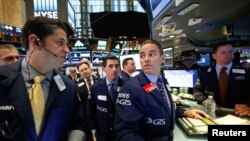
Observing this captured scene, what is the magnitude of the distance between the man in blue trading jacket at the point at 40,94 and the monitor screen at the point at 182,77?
2320 mm

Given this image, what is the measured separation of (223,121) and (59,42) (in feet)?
4.28

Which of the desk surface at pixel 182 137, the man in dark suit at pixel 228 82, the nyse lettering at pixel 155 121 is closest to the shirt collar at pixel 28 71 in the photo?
the nyse lettering at pixel 155 121

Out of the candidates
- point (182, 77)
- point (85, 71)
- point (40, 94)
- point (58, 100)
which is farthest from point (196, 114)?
point (85, 71)

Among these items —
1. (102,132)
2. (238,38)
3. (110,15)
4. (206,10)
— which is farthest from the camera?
(110,15)

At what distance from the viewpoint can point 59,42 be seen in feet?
4.70

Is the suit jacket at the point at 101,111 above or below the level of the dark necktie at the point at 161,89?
below

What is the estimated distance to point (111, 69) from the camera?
9.80ft

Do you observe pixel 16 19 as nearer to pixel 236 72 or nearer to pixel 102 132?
pixel 102 132

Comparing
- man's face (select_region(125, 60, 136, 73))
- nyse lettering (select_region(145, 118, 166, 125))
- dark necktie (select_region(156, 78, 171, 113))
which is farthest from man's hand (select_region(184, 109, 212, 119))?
man's face (select_region(125, 60, 136, 73))

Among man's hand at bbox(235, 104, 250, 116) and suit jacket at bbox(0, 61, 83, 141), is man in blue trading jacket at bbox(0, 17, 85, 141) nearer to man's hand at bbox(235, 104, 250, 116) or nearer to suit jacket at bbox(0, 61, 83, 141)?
suit jacket at bbox(0, 61, 83, 141)

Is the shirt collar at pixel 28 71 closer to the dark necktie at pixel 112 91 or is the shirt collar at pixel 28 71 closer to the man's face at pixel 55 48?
the man's face at pixel 55 48

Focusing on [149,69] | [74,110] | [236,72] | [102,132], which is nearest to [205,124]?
[149,69]

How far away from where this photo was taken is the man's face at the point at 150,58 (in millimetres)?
1796

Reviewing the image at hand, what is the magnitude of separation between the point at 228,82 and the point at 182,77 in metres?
1.04
